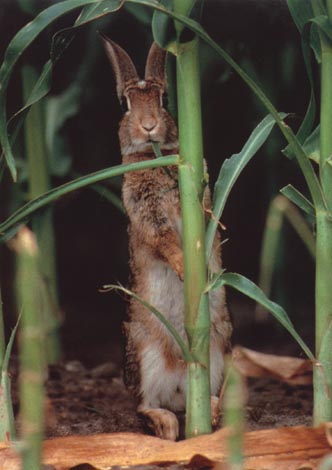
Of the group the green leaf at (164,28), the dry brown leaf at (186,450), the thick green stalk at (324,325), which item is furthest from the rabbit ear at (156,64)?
the dry brown leaf at (186,450)

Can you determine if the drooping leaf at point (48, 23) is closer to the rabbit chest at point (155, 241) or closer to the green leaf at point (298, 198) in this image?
the green leaf at point (298, 198)

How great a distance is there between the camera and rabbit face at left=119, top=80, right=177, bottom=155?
324cm

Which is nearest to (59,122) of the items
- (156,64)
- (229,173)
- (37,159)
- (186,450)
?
(37,159)

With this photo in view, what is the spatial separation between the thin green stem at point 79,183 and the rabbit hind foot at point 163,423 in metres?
0.72

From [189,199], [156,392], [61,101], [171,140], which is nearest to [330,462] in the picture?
[189,199]

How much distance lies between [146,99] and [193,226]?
596 millimetres

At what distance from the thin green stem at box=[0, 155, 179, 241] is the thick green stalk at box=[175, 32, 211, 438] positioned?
0.20 ft

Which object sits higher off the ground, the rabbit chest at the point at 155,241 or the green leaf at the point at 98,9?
the green leaf at the point at 98,9

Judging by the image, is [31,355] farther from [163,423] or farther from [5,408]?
[163,423]

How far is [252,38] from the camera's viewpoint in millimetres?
4188

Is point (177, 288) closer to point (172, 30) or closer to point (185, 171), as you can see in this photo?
point (185, 171)

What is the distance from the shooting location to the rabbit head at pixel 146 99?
324 centimetres

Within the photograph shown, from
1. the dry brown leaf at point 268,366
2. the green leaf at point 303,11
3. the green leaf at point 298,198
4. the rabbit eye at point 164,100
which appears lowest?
the dry brown leaf at point 268,366

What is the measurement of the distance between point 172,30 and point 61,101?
1403 mm
